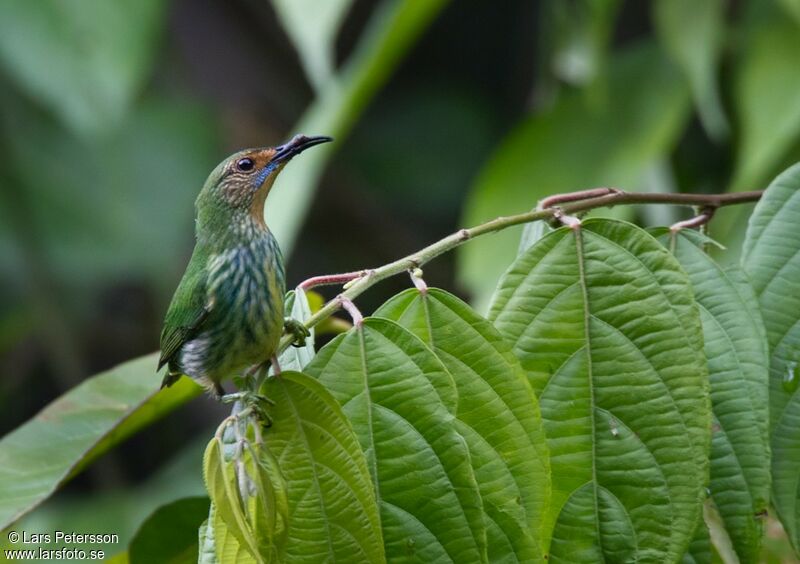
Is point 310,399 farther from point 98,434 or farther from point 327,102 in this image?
point 327,102

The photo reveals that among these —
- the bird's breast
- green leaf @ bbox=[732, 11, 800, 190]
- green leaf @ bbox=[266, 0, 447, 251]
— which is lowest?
the bird's breast

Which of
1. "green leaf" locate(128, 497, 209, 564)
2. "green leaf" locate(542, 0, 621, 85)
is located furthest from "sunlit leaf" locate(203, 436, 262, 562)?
"green leaf" locate(542, 0, 621, 85)

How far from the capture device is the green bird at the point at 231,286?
4.27 ft

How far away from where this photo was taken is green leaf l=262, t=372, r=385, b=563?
1036 millimetres

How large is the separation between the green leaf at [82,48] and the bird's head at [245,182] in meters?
1.75

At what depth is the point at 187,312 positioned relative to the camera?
145cm

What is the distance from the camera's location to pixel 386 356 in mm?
1101

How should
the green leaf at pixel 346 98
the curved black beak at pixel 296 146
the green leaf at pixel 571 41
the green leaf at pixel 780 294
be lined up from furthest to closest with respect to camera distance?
the green leaf at pixel 571 41 < the green leaf at pixel 346 98 < the curved black beak at pixel 296 146 < the green leaf at pixel 780 294

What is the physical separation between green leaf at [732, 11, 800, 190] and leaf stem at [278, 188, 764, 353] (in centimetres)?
136

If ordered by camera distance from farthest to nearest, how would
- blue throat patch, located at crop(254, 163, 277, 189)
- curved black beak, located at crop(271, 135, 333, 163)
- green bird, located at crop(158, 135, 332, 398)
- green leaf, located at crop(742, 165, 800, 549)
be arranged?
1. blue throat patch, located at crop(254, 163, 277, 189)
2. curved black beak, located at crop(271, 135, 333, 163)
3. green bird, located at crop(158, 135, 332, 398)
4. green leaf, located at crop(742, 165, 800, 549)

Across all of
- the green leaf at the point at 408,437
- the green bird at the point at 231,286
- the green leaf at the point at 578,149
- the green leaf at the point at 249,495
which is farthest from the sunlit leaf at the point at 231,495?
the green leaf at the point at 578,149

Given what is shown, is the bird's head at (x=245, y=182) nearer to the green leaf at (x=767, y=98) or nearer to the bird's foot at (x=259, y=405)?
the bird's foot at (x=259, y=405)

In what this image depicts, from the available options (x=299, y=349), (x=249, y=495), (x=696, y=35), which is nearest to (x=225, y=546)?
(x=249, y=495)

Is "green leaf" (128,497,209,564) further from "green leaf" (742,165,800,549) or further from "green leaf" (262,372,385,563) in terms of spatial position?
"green leaf" (742,165,800,549)
